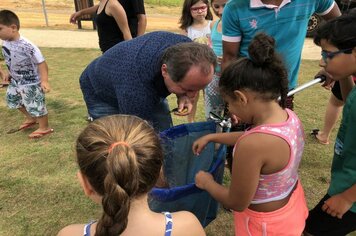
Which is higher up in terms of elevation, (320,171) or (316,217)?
(316,217)

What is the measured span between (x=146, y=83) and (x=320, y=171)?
1.85 meters

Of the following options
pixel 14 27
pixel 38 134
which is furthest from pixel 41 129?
pixel 14 27

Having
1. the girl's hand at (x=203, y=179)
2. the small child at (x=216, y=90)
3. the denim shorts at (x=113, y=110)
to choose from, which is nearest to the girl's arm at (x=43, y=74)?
the denim shorts at (x=113, y=110)

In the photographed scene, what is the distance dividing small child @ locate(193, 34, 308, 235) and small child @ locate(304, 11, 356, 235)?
0.72ft

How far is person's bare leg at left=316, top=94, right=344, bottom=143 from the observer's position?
2.87 metres

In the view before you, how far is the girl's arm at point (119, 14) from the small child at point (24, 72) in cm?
102

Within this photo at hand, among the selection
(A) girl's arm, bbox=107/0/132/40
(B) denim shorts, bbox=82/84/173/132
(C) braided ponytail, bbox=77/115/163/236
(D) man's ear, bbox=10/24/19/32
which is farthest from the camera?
(D) man's ear, bbox=10/24/19/32

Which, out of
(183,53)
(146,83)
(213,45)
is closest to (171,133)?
(146,83)

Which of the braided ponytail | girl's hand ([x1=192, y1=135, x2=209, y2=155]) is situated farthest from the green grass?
the braided ponytail

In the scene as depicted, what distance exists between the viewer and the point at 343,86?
1.75 metres

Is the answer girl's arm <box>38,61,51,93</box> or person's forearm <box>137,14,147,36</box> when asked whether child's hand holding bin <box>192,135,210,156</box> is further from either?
girl's arm <box>38,61,51,93</box>

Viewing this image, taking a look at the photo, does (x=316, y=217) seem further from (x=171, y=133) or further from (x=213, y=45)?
(x=213, y=45)

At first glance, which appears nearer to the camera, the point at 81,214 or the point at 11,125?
the point at 81,214

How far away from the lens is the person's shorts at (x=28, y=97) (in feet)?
10.6
